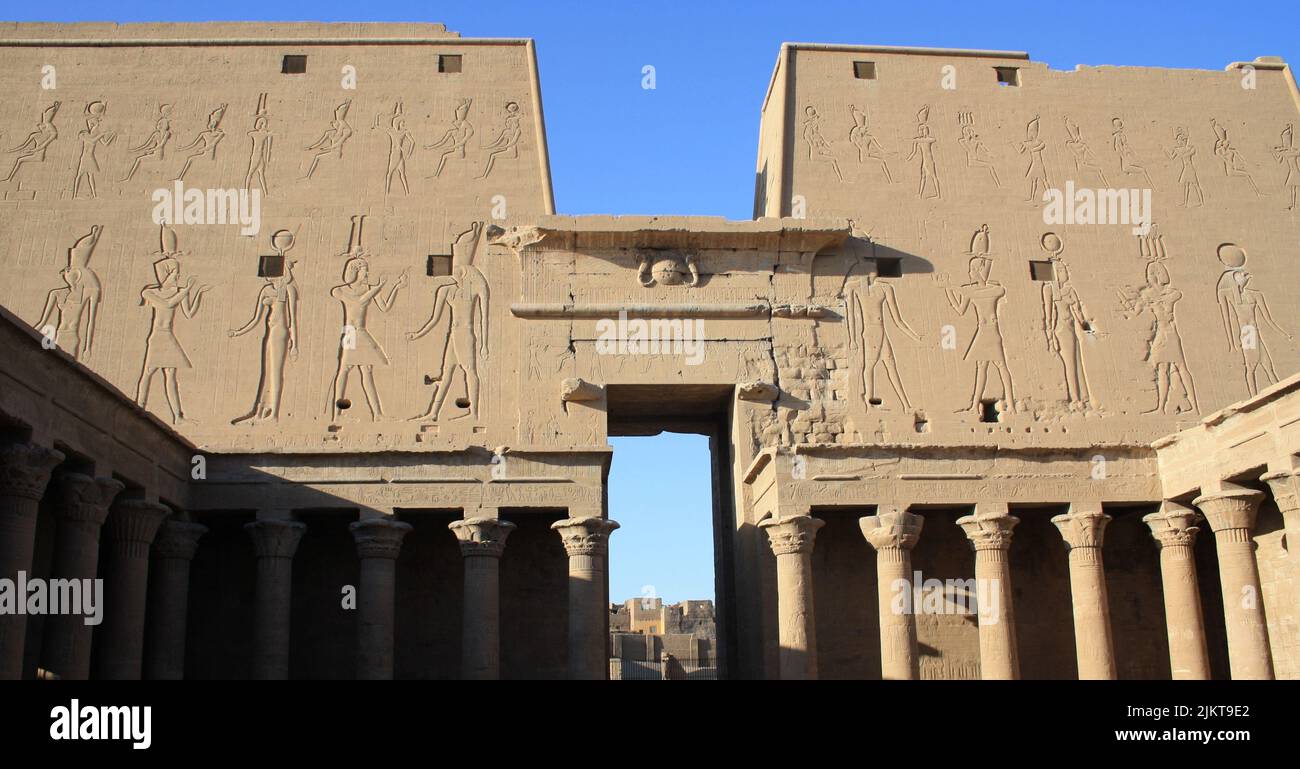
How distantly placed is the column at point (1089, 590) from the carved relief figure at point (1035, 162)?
693 cm

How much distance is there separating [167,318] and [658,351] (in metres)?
8.18

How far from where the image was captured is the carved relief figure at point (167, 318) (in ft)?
65.6

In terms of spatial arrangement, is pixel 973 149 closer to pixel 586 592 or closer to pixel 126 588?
pixel 586 592

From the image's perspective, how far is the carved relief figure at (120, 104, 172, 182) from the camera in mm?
21703

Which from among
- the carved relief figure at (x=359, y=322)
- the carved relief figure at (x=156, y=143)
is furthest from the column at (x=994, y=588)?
the carved relief figure at (x=156, y=143)

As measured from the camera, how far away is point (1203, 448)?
56.5 feet

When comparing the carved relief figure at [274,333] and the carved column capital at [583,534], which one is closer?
the carved column capital at [583,534]

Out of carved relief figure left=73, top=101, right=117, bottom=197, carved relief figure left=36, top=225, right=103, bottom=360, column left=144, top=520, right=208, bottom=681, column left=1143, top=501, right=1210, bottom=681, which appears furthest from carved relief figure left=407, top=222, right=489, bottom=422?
column left=1143, top=501, right=1210, bottom=681

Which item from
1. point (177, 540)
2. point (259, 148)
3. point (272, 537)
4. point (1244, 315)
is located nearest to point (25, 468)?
point (177, 540)

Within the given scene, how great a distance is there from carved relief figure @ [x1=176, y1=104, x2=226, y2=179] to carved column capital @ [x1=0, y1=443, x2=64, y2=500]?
952 centimetres

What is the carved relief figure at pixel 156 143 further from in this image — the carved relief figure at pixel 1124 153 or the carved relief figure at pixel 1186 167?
the carved relief figure at pixel 1186 167

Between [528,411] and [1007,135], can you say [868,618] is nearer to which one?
[528,411]
